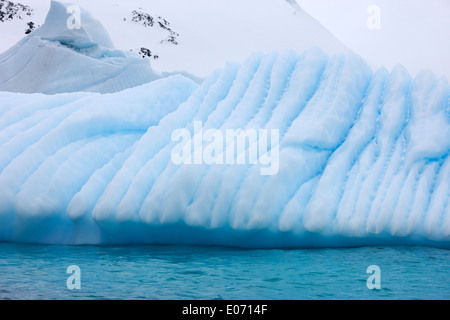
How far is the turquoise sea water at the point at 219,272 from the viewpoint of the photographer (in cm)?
261

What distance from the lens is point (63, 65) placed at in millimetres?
11164

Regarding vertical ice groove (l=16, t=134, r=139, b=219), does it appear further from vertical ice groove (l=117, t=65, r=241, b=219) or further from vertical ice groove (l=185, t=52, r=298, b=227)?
vertical ice groove (l=185, t=52, r=298, b=227)

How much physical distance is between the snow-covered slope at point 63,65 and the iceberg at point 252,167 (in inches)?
248

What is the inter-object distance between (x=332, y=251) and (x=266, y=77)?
6.58ft

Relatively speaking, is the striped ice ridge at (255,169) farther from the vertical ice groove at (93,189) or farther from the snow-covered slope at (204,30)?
the snow-covered slope at (204,30)

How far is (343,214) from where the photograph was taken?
374 cm

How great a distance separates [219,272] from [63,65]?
9.28m

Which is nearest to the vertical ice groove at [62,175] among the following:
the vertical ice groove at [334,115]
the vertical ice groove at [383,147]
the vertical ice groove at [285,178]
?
the vertical ice groove at [285,178]

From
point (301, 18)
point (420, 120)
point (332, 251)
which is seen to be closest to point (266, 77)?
point (420, 120)

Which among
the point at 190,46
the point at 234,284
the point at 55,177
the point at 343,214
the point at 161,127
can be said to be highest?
the point at 190,46

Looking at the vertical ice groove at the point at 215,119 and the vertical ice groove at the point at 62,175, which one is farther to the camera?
the vertical ice groove at the point at 62,175

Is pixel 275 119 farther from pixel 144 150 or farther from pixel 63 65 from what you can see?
pixel 63 65

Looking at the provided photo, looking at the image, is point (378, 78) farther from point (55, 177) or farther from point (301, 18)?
point (301, 18)

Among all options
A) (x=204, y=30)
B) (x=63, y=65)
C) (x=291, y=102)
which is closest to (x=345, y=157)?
(x=291, y=102)
